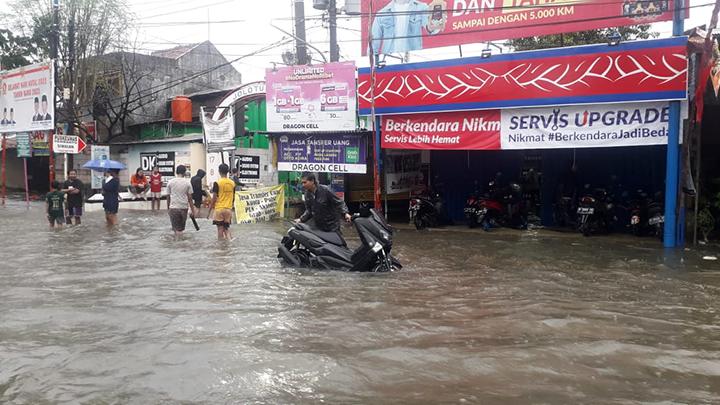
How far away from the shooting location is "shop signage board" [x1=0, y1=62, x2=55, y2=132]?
19.6 metres

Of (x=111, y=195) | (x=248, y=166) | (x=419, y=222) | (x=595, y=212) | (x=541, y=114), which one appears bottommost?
(x=419, y=222)

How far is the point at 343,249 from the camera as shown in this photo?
892cm

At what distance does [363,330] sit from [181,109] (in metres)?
21.2

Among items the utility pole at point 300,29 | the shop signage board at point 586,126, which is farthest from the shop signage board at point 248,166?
the shop signage board at point 586,126

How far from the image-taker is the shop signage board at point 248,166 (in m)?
17.3

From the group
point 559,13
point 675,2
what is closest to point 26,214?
point 559,13

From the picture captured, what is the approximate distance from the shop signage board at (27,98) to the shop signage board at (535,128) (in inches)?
468

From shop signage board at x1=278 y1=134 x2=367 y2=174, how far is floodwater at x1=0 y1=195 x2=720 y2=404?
5290 millimetres

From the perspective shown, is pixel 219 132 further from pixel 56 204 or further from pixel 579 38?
pixel 579 38

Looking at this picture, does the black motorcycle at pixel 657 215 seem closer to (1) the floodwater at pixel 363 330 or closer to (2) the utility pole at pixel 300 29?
(1) the floodwater at pixel 363 330

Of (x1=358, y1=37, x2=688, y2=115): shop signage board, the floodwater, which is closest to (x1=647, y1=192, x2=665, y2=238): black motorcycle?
the floodwater

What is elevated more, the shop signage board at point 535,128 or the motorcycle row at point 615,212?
the shop signage board at point 535,128

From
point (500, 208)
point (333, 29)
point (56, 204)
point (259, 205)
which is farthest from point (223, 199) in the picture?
point (333, 29)

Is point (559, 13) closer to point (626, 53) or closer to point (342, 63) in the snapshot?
point (626, 53)
